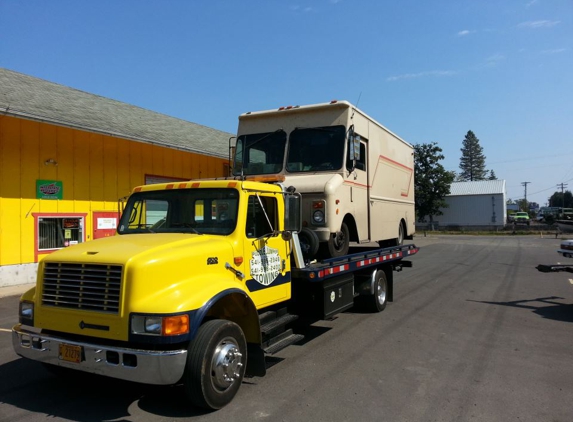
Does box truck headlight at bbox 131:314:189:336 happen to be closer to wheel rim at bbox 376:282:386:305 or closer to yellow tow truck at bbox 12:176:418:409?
yellow tow truck at bbox 12:176:418:409

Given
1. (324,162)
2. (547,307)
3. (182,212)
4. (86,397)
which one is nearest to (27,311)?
(86,397)

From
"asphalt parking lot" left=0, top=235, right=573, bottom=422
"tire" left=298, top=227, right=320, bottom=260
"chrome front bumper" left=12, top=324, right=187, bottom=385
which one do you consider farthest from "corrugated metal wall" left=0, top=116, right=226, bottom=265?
"chrome front bumper" left=12, top=324, right=187, bottom=385

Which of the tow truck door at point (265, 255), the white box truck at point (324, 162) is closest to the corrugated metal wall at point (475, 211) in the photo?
the white box truck at point (324, 162)

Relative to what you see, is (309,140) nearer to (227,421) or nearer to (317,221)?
(317,221)

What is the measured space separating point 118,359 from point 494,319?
6.98 meters

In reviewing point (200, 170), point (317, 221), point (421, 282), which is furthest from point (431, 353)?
point (200, 170)

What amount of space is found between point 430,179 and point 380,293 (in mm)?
44628

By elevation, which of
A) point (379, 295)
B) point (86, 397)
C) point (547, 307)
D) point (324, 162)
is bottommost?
point (547, 307)

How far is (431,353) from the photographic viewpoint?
6023 mm

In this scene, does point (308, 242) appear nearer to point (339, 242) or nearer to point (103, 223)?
point (339, 242)

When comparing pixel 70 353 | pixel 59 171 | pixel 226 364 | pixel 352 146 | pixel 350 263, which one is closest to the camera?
pixel 70 353

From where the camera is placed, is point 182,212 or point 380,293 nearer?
point 182,212

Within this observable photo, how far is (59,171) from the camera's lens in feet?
41.2

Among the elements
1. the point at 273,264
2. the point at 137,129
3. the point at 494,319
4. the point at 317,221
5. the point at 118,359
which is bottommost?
the point at 494,319
